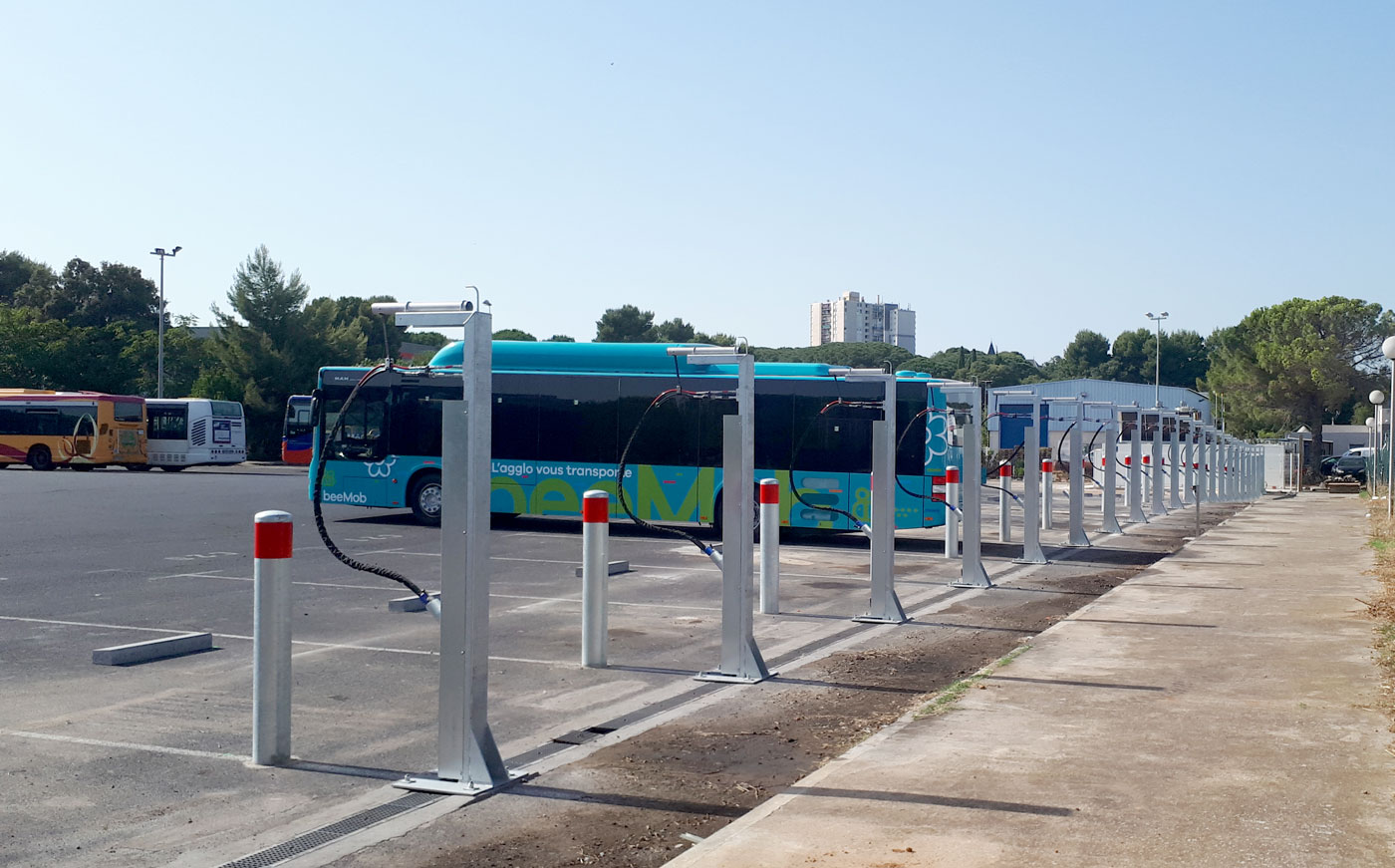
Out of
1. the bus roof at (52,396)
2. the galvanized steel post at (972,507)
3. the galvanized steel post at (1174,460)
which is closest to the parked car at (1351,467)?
the galvanized steel post at (1174,460)

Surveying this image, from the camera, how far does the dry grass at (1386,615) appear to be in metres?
7.59

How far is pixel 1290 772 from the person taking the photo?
224 inches

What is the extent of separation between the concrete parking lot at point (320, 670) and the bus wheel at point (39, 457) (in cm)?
3070

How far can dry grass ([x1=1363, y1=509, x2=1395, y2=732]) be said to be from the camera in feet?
24.9

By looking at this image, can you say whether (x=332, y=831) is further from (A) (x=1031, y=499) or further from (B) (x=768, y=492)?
(A) (x=1031, y=499)

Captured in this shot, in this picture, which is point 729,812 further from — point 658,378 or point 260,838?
point 658,378

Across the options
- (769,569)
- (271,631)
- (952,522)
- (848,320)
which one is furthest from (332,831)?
(848,320)

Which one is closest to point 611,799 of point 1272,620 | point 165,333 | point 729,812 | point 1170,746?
point 729,812

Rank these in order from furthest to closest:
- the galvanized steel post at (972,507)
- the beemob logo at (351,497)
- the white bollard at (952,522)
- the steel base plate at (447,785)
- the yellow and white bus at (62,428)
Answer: the yellow and white bus at (62,428) → the beemob logo at (351,497) → the white bollard at (952,522) → the galvanized steel post at (972,507) → the steel base plate at (447,785)

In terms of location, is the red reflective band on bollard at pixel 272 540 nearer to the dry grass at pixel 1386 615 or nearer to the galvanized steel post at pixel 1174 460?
the dry grass at pixel 1386 615

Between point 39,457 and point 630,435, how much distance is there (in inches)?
1400

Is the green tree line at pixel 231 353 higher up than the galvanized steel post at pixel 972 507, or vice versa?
the green tree line at pixel 231 353

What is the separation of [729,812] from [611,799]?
0.53 m

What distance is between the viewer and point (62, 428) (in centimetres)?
4694
